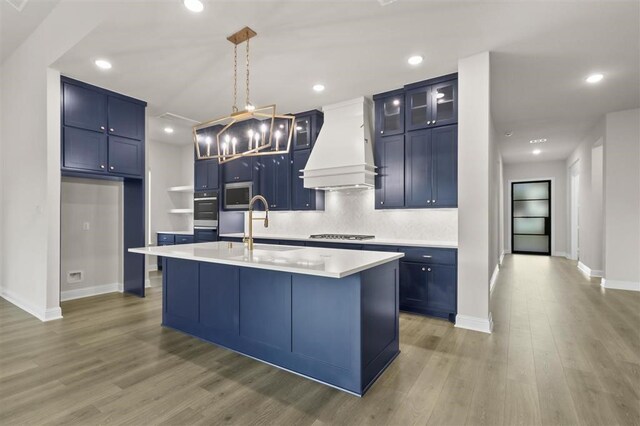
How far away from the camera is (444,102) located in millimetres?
3830

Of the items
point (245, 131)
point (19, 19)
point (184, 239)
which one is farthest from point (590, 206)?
point (19, 19)

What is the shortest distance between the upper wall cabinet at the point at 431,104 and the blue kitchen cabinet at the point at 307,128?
1521 mm

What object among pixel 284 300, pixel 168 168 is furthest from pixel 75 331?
pixel 168 168

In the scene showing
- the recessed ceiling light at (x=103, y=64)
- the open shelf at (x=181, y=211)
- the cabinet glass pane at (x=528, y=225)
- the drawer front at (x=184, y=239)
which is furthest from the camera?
the cabinet glass pane at (x=528, y=225)

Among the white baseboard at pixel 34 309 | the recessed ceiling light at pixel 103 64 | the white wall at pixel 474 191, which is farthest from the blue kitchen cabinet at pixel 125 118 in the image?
the white wall at pixel 474 191

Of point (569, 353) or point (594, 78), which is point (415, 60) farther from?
point (569, 353)

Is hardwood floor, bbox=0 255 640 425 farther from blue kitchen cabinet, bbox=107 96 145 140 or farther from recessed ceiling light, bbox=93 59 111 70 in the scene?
recessed ceiling light, bbox=93 59 111 70

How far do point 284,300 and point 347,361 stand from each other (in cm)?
65

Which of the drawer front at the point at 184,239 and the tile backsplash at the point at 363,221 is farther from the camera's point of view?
the drawer front at the point at 184,239

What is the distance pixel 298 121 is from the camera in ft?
17.3

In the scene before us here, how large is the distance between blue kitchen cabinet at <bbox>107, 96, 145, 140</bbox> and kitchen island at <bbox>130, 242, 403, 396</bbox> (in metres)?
2.49

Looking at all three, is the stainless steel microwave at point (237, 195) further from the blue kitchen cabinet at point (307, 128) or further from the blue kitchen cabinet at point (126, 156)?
the blue kitchen cabinet at point (126, 156)

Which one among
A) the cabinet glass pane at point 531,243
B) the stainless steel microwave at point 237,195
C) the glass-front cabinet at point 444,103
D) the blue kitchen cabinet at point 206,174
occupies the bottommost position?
the cabinet glass pane at point 531,243

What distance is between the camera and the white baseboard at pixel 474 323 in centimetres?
329
